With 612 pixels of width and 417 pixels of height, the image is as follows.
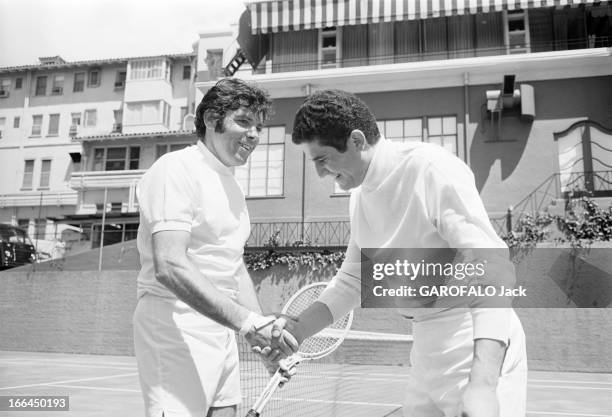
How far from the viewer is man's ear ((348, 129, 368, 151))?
212 cm

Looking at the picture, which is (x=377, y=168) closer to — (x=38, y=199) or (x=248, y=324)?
(x=248, y=324)

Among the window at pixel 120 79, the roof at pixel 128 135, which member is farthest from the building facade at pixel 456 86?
the window at pixel 120 79

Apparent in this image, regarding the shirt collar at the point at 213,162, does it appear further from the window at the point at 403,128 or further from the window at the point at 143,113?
the window at the point at 143,113

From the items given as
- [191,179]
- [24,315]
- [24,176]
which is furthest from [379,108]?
[24,176]

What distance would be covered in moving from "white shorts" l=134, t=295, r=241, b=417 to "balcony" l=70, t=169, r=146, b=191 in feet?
99.5

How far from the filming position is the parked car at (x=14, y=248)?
67.8ft

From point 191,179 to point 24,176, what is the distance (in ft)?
124

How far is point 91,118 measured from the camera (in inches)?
1454

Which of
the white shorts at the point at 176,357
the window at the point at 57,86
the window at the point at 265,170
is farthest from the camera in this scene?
the window at the point at 57,86

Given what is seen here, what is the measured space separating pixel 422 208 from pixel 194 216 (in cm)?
100

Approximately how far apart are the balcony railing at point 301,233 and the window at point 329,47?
17.9 feet

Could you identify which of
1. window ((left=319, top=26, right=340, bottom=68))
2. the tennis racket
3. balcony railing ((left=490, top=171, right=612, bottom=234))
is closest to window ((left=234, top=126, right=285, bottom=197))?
window ((left=319, top=26, right=340, bottom=68))

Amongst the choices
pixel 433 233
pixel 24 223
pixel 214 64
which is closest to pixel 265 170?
pixel 214 64

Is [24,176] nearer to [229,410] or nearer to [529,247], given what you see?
[529,247]
